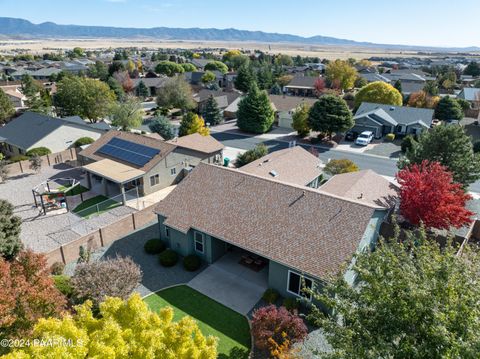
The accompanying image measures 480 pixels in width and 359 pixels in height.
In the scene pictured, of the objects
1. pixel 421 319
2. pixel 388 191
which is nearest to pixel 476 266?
pixel 421 319

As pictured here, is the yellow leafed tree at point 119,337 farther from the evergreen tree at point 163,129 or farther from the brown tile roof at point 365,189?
the evergreen tree at point 163,129

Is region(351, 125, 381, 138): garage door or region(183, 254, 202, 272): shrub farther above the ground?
region(351, 125, 381, 138): garage door

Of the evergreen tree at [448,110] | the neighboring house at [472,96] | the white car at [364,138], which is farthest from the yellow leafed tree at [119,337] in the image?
the neighboring house at [472,96]

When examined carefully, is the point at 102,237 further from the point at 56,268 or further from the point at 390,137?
the point at 390,137

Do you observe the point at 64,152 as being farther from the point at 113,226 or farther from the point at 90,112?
the point at 113,226

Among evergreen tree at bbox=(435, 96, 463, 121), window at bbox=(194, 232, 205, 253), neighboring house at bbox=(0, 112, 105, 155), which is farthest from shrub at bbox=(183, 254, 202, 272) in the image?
evergreen tree at bbox=(435, 96, 463, 121)

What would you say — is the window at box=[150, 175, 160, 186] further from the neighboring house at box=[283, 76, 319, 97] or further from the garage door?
the neighboring house at box=[283, 76, 319, 97]

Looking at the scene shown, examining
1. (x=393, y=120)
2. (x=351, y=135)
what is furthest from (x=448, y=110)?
(x=351, y=135)
